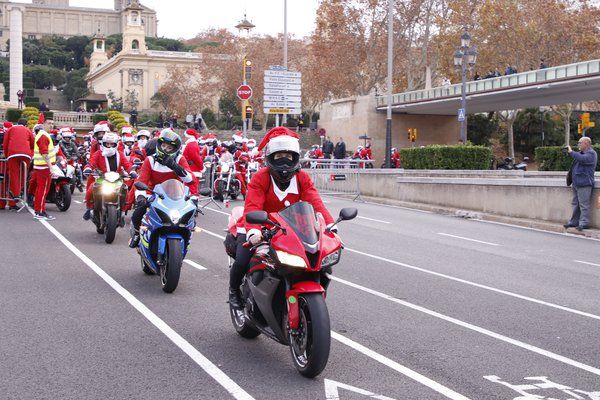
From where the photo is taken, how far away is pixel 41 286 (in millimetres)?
10312

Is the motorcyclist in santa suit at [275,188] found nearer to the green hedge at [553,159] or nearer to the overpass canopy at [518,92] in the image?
the green hedge at [553,159]

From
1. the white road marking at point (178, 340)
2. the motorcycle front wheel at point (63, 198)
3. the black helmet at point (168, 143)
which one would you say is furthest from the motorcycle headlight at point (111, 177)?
the motorcycle front wheel at point (63, 198)

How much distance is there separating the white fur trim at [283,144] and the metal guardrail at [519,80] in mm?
34553

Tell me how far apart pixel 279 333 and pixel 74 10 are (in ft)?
654

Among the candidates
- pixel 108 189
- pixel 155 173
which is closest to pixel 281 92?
pixel 108 189

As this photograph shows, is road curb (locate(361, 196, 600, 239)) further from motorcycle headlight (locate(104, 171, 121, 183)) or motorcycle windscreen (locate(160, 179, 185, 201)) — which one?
motorcycle windscreen (locate(160, 179, 185, 201))

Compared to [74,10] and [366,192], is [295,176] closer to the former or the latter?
[366,192]

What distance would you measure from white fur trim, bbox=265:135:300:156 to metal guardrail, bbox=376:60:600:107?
34553 mm

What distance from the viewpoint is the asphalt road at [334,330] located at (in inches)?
248

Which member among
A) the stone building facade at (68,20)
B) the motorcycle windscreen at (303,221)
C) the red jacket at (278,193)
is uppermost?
the stone building facade at (68,20)

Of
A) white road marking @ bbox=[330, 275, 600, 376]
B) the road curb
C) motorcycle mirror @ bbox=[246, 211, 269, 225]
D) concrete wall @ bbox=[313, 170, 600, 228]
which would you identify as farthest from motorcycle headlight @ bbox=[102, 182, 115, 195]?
concrete wall @ bbox=[313, 170, 600, 228]

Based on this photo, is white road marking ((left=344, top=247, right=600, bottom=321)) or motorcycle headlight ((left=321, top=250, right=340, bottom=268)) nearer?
motorcycle headlight ((left=321, top=250, right=340, bottom=268))

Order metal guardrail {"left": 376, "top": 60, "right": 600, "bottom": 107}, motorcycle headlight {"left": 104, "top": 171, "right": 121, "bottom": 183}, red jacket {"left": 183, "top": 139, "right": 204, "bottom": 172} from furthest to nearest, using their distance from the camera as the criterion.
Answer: metal guardrail {"left": 376, "top": 60, "right": 600, "bottom": 107} < red jacket {"left": 183, "top": 139, "right": 204, "bottom": 172} < motorcycle headlight {"left": 104, "top": 171, "right": 121, "bottom": 183}

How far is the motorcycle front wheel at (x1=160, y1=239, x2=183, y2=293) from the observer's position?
9.77m
